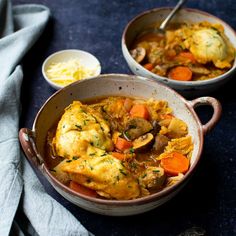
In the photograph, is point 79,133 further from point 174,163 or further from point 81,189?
point 174,163

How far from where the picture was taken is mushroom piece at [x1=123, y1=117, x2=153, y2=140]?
1.72 meters

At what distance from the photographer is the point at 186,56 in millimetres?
2189

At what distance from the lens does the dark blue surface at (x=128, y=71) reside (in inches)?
63.2

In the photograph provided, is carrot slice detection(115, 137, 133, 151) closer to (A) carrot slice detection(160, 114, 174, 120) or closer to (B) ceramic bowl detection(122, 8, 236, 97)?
(A) carrot slice detection(160, 114, 174, 120)

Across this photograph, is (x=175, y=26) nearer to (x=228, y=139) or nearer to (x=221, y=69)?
(x=221, y=69)

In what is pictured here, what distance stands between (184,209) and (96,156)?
0.39 m

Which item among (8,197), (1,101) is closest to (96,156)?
(8,197)

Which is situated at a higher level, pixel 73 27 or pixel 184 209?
pixel 73 27

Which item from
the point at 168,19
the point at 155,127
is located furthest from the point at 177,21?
the point at 155,127

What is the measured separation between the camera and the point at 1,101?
1880 millimetres

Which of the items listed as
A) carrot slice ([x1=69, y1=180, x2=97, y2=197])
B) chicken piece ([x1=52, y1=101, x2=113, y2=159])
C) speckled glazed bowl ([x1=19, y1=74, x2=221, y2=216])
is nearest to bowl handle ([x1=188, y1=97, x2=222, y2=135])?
speckled glazed bowl ([x1=19, y1=74, x2=221, y2=216])

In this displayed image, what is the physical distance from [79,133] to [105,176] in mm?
224

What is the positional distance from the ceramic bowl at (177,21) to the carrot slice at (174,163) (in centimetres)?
39

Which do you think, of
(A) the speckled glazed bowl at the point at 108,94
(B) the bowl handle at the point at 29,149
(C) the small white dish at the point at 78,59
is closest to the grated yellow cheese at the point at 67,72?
(C) the small white dish at the point at 78,59
